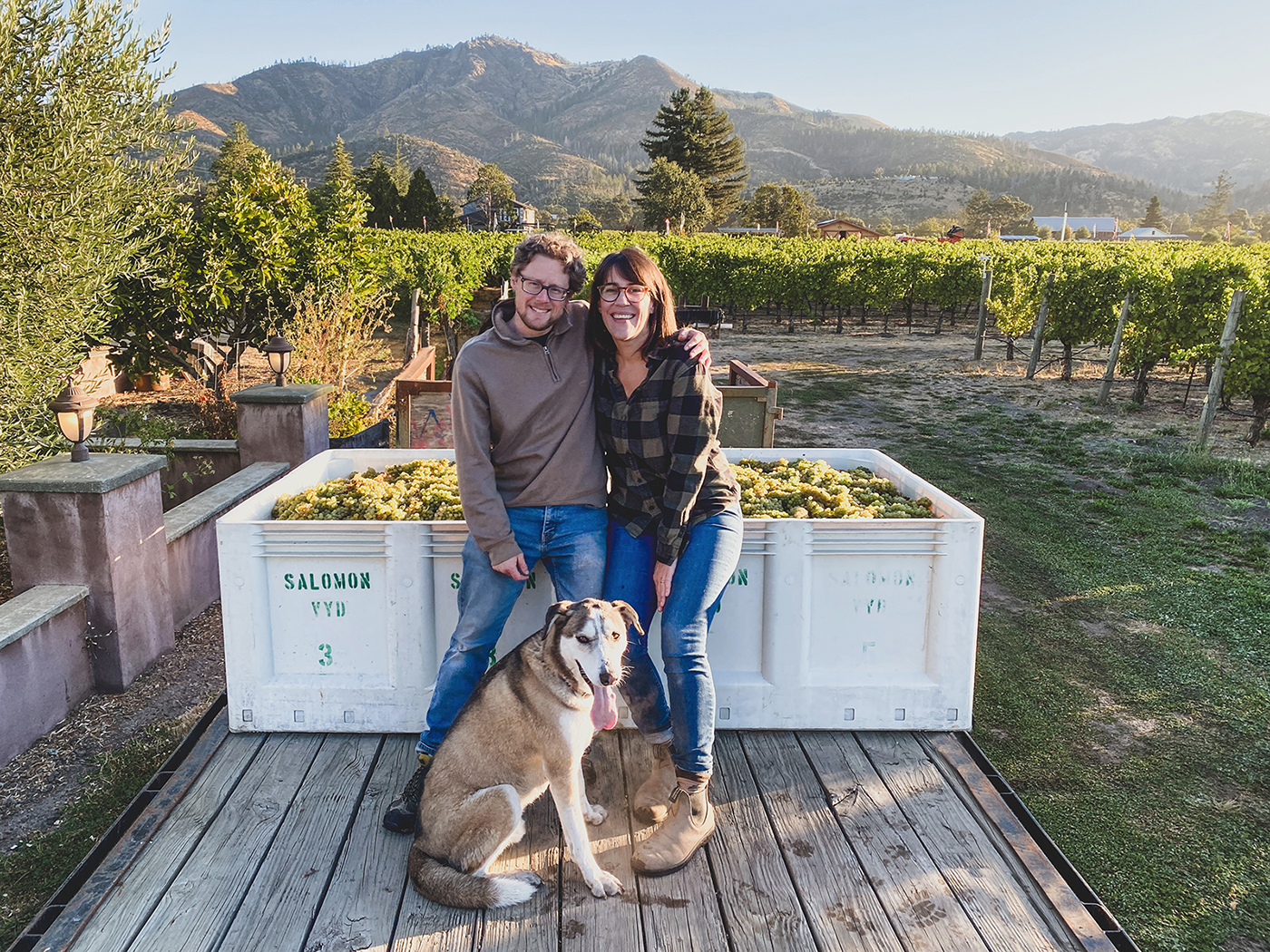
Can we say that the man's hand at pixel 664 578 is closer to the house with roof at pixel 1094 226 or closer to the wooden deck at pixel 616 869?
the wooden deck at pixel 616 869

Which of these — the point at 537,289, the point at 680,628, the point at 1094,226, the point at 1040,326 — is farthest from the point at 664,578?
the point at 1094,226

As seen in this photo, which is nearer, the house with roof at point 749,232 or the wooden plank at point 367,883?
the wooden plank at point 367,883

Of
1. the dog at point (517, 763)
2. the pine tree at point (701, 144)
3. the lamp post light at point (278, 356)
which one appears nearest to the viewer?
the dog at point (517, 763)

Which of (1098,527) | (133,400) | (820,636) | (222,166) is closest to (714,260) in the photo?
(133,400)

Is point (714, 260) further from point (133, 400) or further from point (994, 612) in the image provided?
point (994, 612)

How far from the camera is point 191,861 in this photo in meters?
3.20

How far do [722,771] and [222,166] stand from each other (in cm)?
7224

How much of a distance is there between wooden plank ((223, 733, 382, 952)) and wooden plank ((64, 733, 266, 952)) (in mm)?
305

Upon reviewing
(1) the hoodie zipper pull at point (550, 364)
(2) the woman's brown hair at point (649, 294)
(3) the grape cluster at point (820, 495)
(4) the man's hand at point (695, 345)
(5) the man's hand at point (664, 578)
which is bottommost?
(5) the man's hand at point (664, 578)

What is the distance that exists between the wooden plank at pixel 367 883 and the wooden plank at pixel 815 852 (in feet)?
4.66

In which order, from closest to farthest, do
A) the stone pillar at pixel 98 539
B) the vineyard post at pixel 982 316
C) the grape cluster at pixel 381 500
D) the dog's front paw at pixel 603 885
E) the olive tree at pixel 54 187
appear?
the dog's front paw at pixel 603 885 → the grape cluster at pixel 381 500 → the stone pillar at pixel 98 539 → the olive tree at pixel 54 187 → the vineyard post at pixel 982 316

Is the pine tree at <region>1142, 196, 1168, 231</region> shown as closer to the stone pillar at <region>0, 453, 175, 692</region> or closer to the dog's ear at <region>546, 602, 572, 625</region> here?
the stone pillar at <region>0, 453, 175, 692</region>

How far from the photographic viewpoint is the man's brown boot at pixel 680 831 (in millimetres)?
3160

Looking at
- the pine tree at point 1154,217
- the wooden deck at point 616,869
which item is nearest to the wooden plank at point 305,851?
the wooden deck at point 616,869
